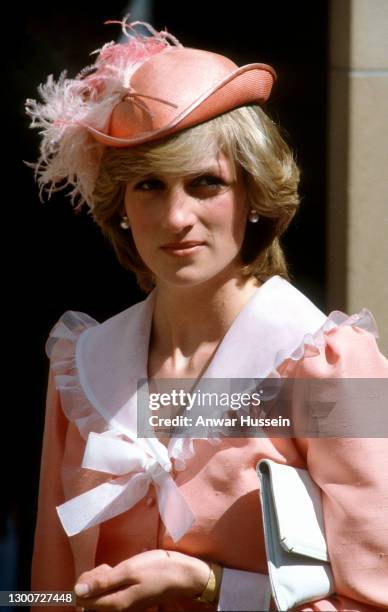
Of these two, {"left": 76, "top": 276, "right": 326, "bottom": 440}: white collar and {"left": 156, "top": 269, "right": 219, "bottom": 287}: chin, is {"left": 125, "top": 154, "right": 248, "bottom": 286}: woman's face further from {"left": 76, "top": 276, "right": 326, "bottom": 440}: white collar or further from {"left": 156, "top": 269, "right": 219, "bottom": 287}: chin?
{"left": 76, "top": 276, "right": 326, "bottom": 440}: white collar

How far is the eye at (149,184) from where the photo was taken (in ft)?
6.01

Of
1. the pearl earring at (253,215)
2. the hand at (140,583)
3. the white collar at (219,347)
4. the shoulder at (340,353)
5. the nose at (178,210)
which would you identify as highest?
the pearl earring at (253,215)

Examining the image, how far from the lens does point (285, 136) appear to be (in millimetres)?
2676

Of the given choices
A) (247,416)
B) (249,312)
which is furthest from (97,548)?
(249,312)

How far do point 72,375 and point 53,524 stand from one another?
0.29m

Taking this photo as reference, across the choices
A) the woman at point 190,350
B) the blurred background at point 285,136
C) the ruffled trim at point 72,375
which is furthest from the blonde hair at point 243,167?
the blurred background at point 285,136

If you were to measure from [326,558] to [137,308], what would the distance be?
0.65 m

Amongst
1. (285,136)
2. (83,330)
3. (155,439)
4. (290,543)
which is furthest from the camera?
(285,136)

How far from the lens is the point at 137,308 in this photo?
209 centimetres

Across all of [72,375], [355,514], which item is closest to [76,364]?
[72,375]

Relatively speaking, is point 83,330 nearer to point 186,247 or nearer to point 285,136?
point 186,247

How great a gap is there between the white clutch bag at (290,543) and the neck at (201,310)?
323 mm

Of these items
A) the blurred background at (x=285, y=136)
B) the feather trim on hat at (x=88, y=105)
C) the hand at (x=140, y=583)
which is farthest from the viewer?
the blurred background at (x=285, y=136)

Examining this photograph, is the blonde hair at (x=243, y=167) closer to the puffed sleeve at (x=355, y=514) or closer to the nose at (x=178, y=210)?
the nose at (x=178, y=210)
